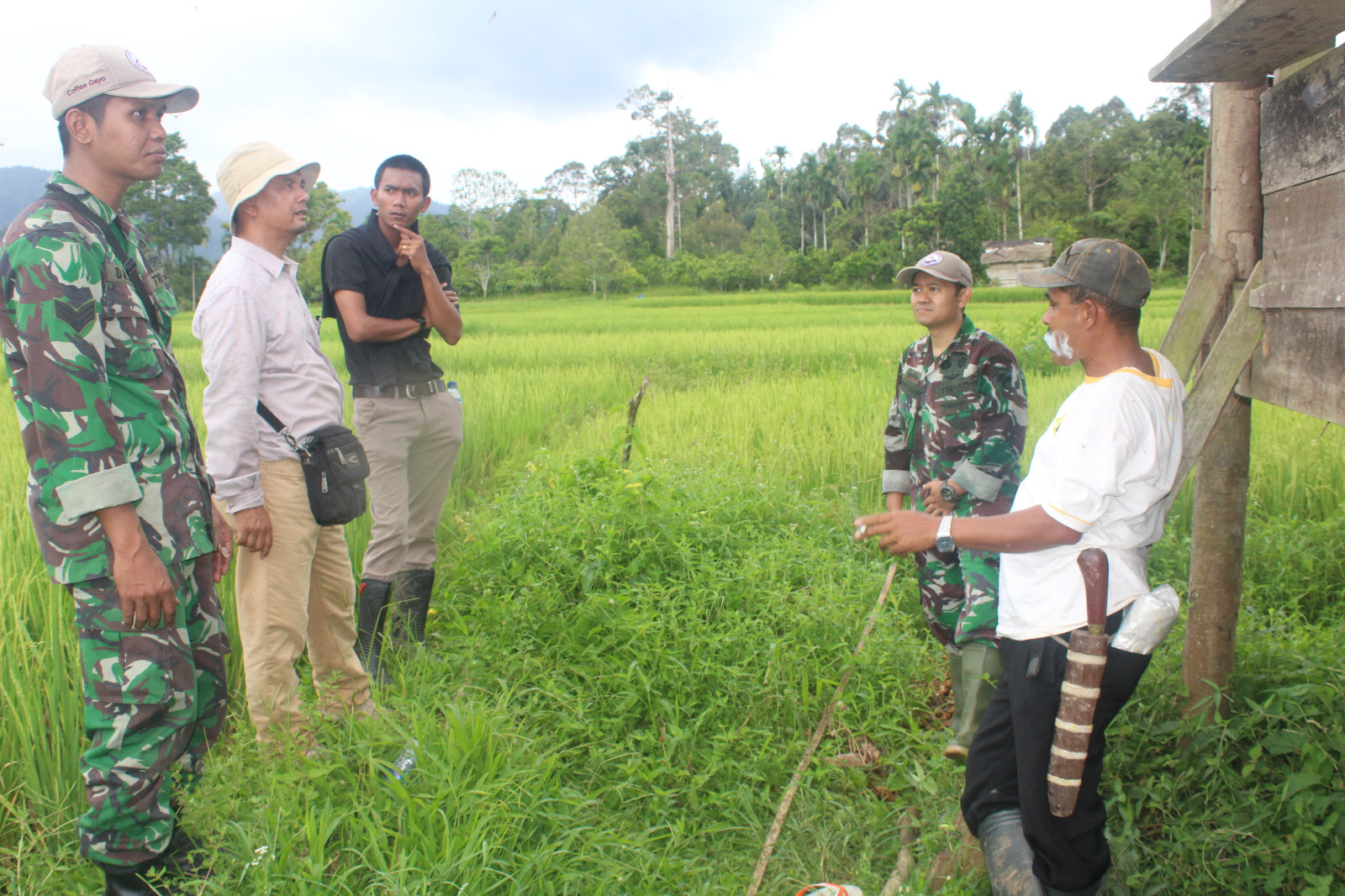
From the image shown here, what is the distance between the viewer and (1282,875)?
1.93 m

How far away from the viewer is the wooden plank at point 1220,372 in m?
1.98

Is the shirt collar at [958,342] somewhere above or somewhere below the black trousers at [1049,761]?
above

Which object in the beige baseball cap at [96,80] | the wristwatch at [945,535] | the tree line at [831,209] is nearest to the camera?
the wristwatch at [945,535]

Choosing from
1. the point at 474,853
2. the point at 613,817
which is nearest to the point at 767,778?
the point at 613,817

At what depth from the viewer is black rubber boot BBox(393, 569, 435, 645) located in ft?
10.7

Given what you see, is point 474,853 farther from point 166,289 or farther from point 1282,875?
point 1282,875

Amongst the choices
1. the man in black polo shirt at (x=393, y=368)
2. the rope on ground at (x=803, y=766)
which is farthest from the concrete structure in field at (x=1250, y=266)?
the man in black polo shirt at (x=393, y=368)

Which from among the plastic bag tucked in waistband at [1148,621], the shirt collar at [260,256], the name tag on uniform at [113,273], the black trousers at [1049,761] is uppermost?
the shirt collar at [260,256]

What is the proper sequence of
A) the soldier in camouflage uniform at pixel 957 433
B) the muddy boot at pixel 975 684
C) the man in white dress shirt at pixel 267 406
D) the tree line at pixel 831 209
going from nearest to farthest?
1. the man in white dress shirt at pixel 267 406
2. the muddy boot at pixel 975 684
3. the soldier in camouflage uniform at pixel 957 433
4. the tree line at pixel 831 209

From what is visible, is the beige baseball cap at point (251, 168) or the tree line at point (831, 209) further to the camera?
the tree line at point (831, 209)

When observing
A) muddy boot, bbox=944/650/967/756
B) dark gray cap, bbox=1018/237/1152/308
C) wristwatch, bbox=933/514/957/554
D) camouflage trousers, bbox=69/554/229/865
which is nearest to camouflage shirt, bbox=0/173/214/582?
camouflage trousers, bbox=69/554/229/865

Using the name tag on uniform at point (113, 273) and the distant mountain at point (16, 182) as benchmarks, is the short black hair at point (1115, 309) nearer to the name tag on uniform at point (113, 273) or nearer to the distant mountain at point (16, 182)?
the name tag on uniform at point (113, 273)

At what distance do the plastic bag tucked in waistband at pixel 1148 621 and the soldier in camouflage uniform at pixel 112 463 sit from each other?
6.87ft

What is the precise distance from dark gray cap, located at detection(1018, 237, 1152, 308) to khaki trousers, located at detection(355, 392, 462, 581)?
8.09 feet
